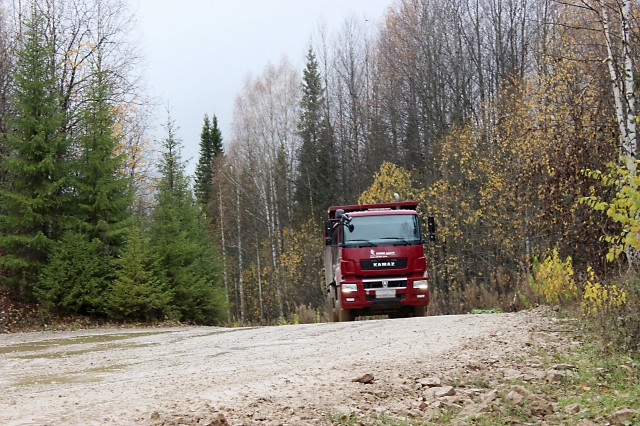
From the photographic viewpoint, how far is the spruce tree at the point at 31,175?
850 inches

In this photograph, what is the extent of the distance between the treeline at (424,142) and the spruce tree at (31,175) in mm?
10312

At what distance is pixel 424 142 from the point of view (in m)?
41.0

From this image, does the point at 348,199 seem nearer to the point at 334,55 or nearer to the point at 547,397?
the point at 334,55

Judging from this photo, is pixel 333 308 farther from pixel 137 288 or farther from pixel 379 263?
pixel 137 288

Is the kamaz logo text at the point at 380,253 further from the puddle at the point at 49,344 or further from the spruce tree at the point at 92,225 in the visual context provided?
the spruce tree at the point at 92,225

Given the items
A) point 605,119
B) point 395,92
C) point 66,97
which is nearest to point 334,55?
point 395,92

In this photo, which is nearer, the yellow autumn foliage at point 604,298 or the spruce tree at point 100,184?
the yellow autumn foliage at point 604,298

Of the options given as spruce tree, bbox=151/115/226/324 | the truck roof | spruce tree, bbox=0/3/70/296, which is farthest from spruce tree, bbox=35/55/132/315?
the truck roof

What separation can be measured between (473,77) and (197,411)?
127 ft

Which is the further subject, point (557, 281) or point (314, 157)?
point (314, 157)

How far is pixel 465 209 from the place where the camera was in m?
30.6

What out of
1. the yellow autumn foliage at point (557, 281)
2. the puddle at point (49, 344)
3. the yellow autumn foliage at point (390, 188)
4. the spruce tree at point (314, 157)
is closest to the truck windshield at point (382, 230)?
the yellow autumn foliage at point (557, 281)

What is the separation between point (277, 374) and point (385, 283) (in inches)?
384

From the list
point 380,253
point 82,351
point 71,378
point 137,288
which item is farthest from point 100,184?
point 71,378
